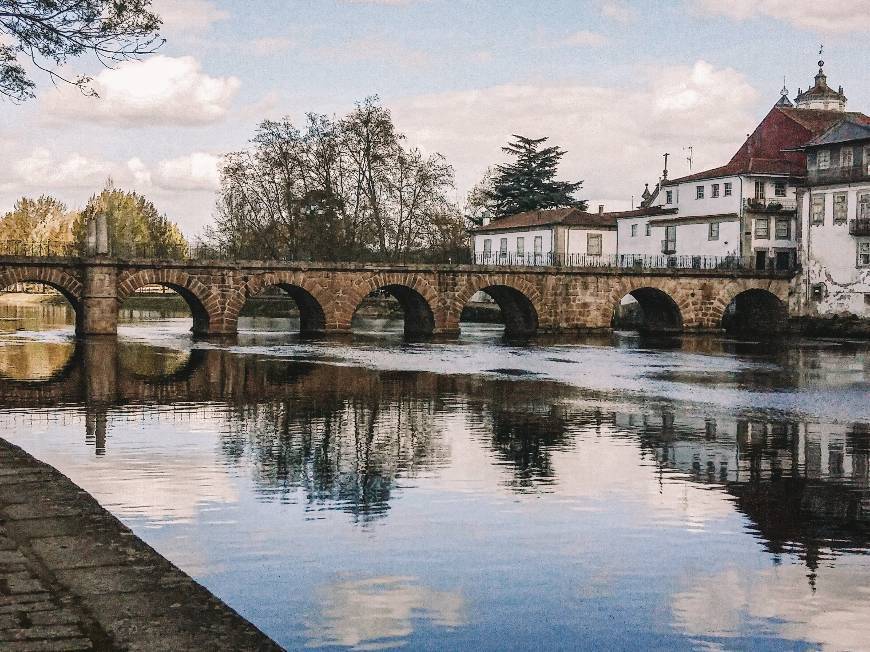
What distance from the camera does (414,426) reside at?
21.8 meters

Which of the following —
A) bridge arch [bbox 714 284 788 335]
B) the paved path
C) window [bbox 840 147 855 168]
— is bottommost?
the paved path

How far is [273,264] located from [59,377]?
914 inches

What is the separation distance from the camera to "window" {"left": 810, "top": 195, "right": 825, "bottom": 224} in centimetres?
6355

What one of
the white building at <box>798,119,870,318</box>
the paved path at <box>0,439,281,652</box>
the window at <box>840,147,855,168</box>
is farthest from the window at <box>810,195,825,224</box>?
the paved path at <box>0,439,281,652</box>

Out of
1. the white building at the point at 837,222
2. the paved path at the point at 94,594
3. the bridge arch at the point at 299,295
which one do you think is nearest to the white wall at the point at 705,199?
the white building at the point at 837,222

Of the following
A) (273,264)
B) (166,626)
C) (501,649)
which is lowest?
(501,649)

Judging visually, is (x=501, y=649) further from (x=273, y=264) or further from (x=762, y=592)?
(x=273, y=264)

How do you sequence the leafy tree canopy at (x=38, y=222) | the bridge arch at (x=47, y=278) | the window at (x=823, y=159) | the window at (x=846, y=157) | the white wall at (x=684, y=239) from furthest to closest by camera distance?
1. the leafy tree canopy at (x=38, y=222)
2. the white wall at (x=684, y=239)
3. the window at (x=823, y=159)
4. the window at (x=846, y=157)
5. the bridge arch at (x=47, y=278)

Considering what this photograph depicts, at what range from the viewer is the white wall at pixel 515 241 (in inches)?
3091

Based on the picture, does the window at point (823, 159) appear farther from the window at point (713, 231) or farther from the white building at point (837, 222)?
the window at point (713, 231)

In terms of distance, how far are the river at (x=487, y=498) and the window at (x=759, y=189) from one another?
116 ft

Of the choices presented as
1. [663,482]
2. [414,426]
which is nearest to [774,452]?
[663,482]

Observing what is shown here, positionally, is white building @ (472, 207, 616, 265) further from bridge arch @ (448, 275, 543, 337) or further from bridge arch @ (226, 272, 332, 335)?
bridge arch @ (226, 272, 332, 335)

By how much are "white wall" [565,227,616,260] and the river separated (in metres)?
45.7
